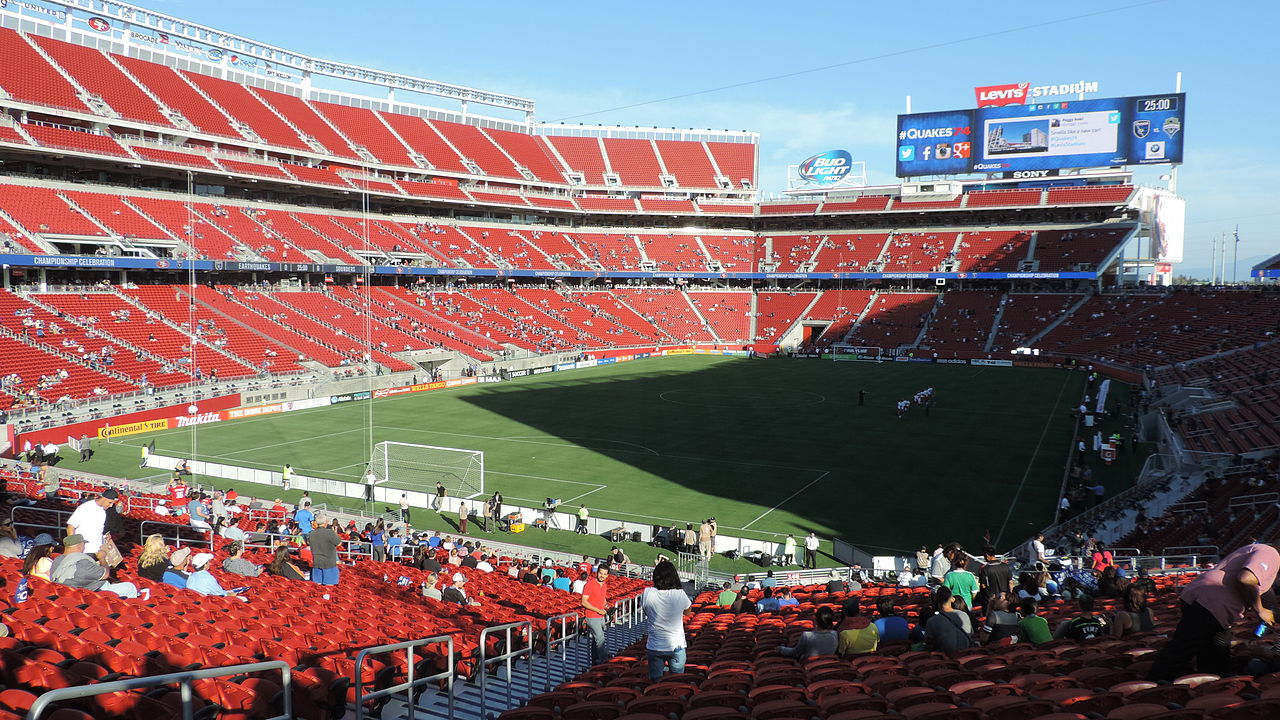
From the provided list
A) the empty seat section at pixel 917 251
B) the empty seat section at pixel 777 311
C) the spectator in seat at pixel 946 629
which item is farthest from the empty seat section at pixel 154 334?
the empty seat section at pixel 917 251

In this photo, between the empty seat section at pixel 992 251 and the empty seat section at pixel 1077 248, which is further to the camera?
the empty seat section at pixel 992 251

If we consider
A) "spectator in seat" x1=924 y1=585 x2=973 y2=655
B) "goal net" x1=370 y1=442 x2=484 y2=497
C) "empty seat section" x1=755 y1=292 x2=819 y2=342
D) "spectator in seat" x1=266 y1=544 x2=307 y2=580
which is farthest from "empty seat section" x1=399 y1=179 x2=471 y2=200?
"spectator in seat" x1=924 y1=585 x2=973 y2=655

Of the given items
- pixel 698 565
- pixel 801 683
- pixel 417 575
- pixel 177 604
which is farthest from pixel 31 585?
pixel 698 565

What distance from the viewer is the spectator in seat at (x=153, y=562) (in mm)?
10523

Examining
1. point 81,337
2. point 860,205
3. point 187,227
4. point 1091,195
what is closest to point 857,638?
point 81,337

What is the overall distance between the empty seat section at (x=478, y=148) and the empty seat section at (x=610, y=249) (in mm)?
10742

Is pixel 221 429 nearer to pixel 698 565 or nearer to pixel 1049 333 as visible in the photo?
pixel 698 565

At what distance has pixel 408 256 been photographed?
236ft

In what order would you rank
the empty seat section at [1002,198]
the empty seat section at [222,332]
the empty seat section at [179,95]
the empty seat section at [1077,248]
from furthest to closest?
1. the empty seat section at [1002,198]
2. the empty seat section at [1077,248]
3. the empty seat section at [179,95]
4. the empty seat section at [222,332]

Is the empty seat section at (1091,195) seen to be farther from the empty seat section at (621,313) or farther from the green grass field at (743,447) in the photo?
the empty seat section at (621,313)

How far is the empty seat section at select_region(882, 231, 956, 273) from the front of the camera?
278 ft

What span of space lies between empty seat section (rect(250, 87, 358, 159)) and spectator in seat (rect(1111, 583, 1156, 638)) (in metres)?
77.6

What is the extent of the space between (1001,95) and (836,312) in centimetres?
2728

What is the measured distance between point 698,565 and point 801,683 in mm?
14900
